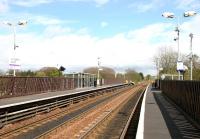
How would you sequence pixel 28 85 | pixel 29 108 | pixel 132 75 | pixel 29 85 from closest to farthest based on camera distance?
pixel 29 108 → pixel 28 85 → pixel 29 85 → pixel 132 75

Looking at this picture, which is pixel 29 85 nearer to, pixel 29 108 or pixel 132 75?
pixel 29 108

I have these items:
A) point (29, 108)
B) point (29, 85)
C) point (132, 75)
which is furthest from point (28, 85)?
point (132, 75)

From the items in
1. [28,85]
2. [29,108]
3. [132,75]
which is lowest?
[29,108]

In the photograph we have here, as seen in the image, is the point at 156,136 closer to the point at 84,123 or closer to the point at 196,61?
the point at 84,123

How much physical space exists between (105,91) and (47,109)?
114 ft

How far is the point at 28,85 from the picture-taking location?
44.4 m

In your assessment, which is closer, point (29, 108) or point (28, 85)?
point (29, 108)

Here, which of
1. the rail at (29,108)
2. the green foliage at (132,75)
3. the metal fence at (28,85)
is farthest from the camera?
the green foliage at (132,75)

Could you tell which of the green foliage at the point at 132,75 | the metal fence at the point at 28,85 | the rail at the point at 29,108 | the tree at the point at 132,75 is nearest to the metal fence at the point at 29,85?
the metal fence at the point at 28,85

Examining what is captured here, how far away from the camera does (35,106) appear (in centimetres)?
2319

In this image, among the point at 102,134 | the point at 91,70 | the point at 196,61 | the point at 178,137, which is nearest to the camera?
the point at 178,137

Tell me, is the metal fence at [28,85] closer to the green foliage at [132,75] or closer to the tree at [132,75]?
the green foliage at [132,75]

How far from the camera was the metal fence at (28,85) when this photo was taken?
37972 mm

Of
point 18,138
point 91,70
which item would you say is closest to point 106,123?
point 18,138
